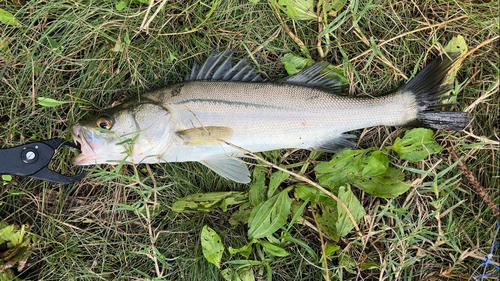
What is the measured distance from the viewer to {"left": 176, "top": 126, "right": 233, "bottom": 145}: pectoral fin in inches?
102

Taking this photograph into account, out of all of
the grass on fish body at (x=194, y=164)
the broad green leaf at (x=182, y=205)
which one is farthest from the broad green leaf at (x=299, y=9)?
the broad green leaf at (x=182, y=205)

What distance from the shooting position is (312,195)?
2.79m

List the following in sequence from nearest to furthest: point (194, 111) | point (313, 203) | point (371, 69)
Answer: point (194, 111)
point (313, 203)
point (371, 69)

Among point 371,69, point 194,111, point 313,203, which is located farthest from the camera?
point 371,69

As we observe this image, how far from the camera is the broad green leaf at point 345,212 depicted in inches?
106

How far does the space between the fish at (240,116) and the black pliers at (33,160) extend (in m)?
0.22

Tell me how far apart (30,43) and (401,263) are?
3735 mm

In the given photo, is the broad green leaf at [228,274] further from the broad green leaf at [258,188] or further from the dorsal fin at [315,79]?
the dorsal fin at [315,79]

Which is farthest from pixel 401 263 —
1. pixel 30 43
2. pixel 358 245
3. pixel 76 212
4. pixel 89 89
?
pixel 30 43

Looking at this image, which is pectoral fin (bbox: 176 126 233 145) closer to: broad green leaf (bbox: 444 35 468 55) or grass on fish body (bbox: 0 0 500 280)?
grass on fish body (bbox: 0 0 500 280)

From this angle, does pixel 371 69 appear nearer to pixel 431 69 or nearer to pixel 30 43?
pixel 431 69

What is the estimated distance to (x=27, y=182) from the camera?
2.87 m


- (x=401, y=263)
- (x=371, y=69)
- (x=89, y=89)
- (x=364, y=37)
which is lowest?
(x=401, y=263)

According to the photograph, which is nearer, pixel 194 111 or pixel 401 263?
pixel 194 111
